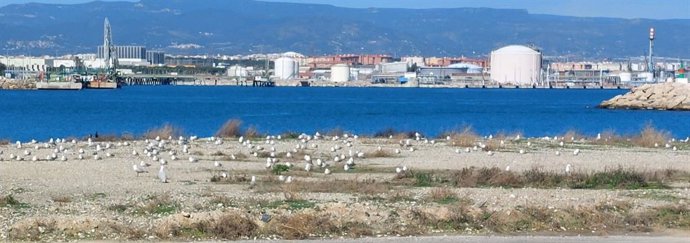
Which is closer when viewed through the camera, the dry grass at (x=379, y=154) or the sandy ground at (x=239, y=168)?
the sandy ground at (x=239, y=168)

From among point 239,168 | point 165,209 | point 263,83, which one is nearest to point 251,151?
point 239,168

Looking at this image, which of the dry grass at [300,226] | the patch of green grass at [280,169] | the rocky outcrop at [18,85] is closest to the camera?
the dry grass at [300,226]

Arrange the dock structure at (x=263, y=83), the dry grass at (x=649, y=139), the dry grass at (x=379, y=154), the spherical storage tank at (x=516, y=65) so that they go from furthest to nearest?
the dock structure at (x=263, y=83) → the spherical storage tank at (x=516, y=65) → the dry grass at (x=649, y=139) → the dry grass at (x=379, y=154)

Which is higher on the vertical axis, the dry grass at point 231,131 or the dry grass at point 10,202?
the dry grass at point 10,202

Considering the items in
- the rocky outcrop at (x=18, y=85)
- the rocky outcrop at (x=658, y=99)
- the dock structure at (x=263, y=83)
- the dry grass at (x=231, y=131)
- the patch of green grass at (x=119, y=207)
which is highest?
the patch of green grass at (x=119, y=207)

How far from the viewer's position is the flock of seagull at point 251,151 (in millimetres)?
20844

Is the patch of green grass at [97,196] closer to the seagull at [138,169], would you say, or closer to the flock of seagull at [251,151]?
the flock of seagull at [251,151]

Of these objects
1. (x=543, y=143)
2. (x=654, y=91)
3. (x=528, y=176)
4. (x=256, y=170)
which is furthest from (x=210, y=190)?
(x=654, y=91)

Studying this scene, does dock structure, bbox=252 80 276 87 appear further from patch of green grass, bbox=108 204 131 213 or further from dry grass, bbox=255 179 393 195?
patch of green grass, bbox=108 204 131 213

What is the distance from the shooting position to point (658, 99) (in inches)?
3406

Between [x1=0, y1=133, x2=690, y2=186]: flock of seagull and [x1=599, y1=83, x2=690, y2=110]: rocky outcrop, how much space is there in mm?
57062

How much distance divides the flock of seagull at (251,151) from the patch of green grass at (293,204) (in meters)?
2.39

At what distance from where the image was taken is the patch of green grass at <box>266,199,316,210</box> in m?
14.8

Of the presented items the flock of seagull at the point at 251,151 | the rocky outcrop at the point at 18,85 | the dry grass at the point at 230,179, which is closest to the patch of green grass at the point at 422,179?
the flock of seagull at the point at 251,151
